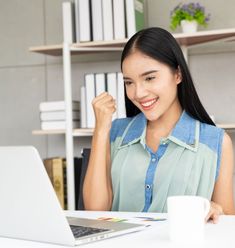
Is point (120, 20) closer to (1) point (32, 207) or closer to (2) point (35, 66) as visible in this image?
(2) point (35, 66)

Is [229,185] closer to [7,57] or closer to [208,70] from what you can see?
[208,70]

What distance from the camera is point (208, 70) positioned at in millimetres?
3184

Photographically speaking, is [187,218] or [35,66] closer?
[187,218]

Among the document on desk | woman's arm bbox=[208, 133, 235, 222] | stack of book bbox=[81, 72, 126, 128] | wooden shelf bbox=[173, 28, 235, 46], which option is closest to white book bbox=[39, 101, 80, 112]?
stack of book bbox=[81, 72, 126, 128]

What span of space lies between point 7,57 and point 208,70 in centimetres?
138

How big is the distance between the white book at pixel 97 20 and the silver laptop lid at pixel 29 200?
6.38 feet

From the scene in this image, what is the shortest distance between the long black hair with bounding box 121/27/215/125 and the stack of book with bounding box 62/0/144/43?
1120mm

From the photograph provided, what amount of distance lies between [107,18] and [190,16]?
47 centimetres

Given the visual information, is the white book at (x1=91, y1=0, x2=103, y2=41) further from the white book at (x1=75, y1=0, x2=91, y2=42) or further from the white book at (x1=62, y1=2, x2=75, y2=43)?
the white book at (x1=62, y1=2, x2=75, y2=43)

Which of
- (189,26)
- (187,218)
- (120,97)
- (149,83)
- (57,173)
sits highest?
(189,26)

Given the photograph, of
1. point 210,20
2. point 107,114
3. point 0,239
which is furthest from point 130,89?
point 210,20

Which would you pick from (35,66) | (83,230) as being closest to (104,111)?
(83,230)

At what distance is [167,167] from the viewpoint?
5.89 ft

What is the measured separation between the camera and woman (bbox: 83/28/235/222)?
1776mm
